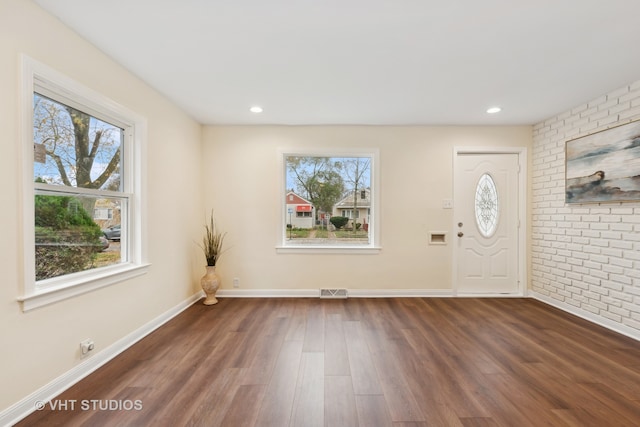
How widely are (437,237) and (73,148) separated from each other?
4.08 meters

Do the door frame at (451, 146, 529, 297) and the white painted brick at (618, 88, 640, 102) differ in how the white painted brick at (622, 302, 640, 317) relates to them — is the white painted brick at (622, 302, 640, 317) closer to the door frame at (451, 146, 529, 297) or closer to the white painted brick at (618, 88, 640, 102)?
the door frame at (451, 146, 529, 297)

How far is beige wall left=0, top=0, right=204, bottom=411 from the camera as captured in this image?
1489 mm

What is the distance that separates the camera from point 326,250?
382 centimetres

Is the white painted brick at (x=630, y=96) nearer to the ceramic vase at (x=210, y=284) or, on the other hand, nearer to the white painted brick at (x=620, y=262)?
the white painted brick at (x=620, y=262)

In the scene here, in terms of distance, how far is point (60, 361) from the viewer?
A: 178 centimetres

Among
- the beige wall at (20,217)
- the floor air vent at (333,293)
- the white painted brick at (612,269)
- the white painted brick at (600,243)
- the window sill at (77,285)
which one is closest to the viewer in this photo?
the beige wall at (20,217)

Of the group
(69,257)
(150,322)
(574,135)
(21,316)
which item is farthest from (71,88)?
(574,135)

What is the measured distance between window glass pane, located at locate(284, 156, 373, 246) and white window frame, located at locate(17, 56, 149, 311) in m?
→ 1.85

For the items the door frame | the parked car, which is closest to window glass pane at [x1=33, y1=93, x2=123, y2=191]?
the parked car

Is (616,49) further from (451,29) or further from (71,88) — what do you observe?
(71,88)

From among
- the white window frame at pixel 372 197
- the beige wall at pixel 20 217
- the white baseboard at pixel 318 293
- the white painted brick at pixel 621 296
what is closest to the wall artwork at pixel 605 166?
the white painted brick at pixel 621 296

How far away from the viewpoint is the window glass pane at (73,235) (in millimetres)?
1761

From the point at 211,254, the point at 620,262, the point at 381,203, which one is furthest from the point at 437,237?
the point at 211,254

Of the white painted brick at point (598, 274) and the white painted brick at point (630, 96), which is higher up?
the white painted brick at point (630, 96)
